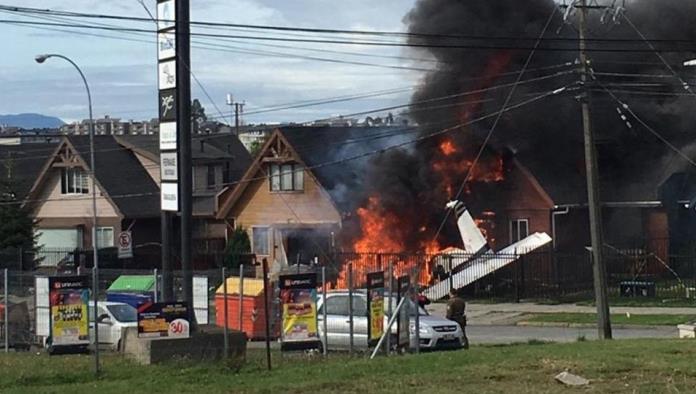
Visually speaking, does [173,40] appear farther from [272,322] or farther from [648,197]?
[648,197]

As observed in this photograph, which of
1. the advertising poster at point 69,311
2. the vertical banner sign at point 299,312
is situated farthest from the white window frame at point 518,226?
the advertising poster at point 69,311

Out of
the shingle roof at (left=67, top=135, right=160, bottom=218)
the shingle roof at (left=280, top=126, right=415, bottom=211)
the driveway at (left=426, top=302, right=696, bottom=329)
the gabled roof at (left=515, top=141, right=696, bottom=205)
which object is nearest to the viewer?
the driveway at (left=426, top=302, right=696, bottom=329)

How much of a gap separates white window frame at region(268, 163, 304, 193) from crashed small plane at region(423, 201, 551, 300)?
28.4 ft

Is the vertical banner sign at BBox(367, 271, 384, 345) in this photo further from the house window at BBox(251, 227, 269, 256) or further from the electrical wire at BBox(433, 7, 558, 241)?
the house window at BBox(251, 227, 269, 256)

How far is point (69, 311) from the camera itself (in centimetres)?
2127

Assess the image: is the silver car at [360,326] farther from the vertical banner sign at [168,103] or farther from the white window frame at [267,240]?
the white window frame at [267,240]

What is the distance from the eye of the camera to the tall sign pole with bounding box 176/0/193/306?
21.4 metres

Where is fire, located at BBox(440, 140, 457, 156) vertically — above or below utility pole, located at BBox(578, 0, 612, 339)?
above

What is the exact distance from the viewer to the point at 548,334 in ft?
101

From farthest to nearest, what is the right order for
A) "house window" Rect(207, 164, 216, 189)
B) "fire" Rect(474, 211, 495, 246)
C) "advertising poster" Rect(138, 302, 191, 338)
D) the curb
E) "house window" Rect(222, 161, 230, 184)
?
"house window" Rect(222, 161, 230, 184) → "house window" Rect(207, 164, 216, 189) → "fire" Rect(474, 211, 495, 246) → the curb → "advertising poster" Rect(138, 302, 191, 338)

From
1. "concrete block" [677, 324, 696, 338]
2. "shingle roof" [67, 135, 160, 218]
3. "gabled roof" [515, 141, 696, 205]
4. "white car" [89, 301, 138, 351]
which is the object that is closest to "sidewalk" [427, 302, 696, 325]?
"gabled roof" [515, 141, 696, 205]

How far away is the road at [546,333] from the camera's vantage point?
94.8ft

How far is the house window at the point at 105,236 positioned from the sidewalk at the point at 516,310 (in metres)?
20.2

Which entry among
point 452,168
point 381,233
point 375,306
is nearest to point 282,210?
point 381,233
